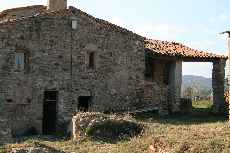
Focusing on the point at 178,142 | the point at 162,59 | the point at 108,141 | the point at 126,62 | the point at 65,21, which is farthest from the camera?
the point at 162,59

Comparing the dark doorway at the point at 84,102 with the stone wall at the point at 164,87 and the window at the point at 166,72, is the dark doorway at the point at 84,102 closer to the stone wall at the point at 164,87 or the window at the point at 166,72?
the stone wall at the point at 164,87

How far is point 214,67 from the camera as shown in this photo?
83.5 feet

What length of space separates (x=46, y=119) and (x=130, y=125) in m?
5.56

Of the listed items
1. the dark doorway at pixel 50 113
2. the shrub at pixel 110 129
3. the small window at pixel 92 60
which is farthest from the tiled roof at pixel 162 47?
the shrub at pixel 110 129

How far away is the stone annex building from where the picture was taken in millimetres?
19578

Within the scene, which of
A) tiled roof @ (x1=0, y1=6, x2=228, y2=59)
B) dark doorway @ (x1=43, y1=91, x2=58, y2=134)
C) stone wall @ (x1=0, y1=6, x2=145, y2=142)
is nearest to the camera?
stone wall @ (x1=0, y1=6, x2=145, y2=142)

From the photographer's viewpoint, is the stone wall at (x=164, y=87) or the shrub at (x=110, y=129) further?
the stone wall at (x=164, y=87)

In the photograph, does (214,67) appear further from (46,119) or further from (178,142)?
(178,142)

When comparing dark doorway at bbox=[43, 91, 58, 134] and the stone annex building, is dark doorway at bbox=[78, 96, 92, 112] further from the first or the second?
dark doorway at bbox=[43, 91, 58, 134]

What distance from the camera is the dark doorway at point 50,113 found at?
68.3ft

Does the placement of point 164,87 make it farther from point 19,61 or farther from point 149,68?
point 19,61

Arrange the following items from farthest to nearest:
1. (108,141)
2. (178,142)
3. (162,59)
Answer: (162,59)
(108,141)
(178,142)

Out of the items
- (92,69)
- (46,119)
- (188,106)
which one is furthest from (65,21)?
(188,106)

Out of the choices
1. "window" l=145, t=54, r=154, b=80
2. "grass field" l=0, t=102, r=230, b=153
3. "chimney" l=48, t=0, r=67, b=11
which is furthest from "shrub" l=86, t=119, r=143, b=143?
"window" l=145, t=54, r=154, b=80
